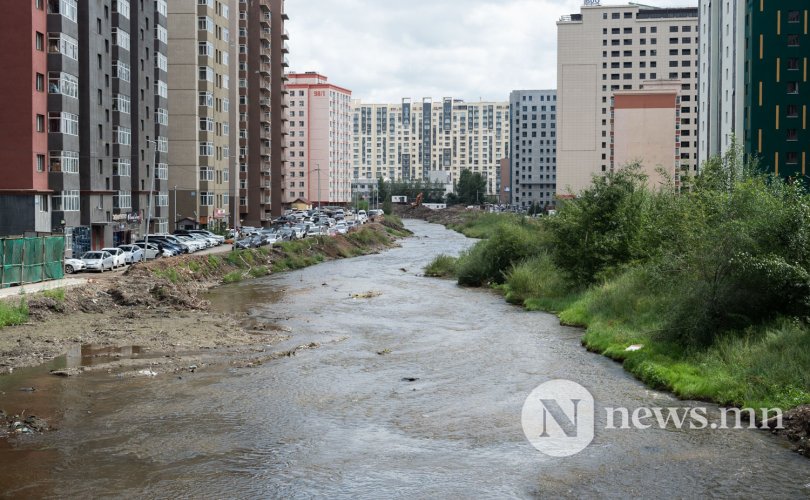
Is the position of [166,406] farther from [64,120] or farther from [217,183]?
[217,183]

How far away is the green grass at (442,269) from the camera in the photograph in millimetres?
67062

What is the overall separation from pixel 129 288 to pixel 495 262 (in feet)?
81.8

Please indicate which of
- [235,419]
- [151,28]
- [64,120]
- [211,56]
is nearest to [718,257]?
[235,419]

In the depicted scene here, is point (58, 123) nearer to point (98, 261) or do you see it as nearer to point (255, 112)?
point (98, 261)

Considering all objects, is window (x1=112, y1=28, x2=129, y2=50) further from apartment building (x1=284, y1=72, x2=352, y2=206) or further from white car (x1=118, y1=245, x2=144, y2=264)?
apartment building (x1=284, y1=72, x2=352, y2=206)

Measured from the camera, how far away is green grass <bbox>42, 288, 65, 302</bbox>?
39.0 metres

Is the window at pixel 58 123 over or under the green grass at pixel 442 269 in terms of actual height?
over

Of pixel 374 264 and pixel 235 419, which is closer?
pixel 235 419

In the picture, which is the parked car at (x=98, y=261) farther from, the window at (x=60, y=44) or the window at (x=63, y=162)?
the window at (x=60, y=44)

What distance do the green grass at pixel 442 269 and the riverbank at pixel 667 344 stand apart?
12.5m

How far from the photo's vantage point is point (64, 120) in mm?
57625

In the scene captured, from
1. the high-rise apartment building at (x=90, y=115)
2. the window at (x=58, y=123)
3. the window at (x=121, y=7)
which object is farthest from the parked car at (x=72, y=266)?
the window at (x=121, y=7)

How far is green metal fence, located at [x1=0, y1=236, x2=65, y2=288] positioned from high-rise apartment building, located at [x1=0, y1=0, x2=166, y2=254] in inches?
405

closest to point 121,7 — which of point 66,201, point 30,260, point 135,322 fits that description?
point 66,201
